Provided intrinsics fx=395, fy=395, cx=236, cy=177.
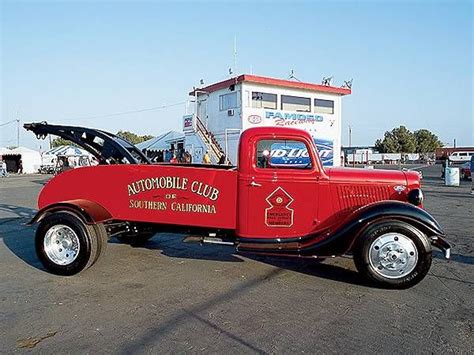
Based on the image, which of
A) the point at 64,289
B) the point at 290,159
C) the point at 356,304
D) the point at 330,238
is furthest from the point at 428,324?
the point at 64,289

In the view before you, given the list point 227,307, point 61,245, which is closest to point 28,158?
point 61,245

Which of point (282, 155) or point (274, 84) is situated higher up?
point (274, 84)

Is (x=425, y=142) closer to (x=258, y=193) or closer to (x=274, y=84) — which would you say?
(x=274, y=84)

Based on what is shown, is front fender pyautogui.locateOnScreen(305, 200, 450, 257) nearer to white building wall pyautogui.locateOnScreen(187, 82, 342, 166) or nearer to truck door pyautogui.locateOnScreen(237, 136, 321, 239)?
truck door pyautogui.locateOnScreen(237, 136, 321, 239)

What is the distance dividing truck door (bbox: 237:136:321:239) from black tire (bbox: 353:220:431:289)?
80cm

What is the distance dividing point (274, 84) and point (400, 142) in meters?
72.0

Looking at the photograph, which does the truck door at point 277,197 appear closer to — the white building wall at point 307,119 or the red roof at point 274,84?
the white building wall at point 307,119

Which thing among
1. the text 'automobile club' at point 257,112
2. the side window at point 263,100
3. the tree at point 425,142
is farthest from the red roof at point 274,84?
the tree at point 425,142

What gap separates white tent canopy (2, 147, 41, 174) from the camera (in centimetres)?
5347

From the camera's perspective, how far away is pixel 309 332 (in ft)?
12.2

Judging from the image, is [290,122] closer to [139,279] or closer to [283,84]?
[283,84]

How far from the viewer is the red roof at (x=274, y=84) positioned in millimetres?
20609

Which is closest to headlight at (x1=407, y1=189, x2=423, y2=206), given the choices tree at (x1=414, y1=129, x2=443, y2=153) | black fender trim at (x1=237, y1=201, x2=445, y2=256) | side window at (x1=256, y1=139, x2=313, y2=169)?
black fender trim at (x1=237, y1=201, x2=445, y2=256)

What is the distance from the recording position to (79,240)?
5.50 meters
